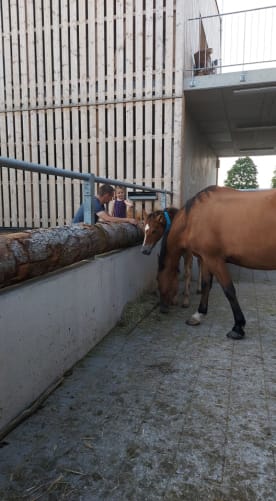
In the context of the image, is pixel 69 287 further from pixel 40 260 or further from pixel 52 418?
pixel 52 418

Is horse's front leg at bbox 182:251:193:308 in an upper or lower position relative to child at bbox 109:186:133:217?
lower

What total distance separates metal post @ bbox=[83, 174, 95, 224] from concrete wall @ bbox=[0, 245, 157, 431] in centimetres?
41

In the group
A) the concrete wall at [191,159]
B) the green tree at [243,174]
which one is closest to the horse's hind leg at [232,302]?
the concrete wall at [191,159]

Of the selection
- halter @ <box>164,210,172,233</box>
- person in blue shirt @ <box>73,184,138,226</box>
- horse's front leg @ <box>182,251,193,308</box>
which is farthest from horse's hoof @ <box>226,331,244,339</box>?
person in blue shirt @ <box>73,184,138,226</box>

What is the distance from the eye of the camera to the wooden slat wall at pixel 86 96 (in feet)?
20.5

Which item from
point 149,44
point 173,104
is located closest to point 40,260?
point 173,104

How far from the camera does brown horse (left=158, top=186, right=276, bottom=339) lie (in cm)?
347

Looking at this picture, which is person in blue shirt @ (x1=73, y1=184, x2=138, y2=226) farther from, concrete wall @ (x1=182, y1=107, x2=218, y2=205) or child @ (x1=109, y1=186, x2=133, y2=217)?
concrete wall @ (x1=182, y1=107, x2=218, y2=205)

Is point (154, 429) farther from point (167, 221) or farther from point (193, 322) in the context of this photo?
point (167, 221)

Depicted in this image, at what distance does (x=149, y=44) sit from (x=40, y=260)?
5.34 meters

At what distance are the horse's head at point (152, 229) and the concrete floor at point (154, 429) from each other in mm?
1124

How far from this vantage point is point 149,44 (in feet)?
20.4

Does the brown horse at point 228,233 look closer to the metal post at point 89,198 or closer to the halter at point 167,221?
the halter at point 167,221

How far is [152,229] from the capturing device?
13.9 feet
